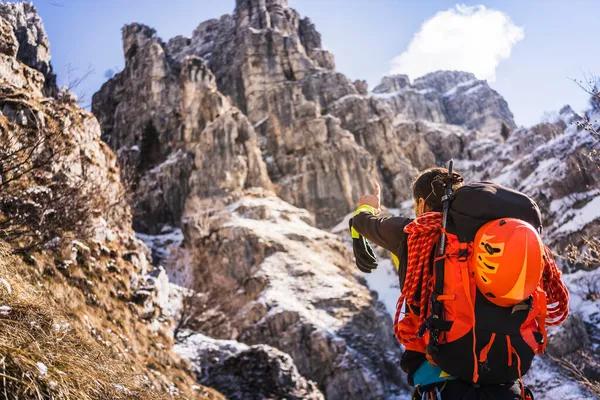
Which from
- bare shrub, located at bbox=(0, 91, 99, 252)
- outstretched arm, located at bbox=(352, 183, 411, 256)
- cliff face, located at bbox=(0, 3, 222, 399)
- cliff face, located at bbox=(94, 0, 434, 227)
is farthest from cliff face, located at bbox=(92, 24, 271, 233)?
outstretched arm, located at bbox=(352, 183, 411, 256)

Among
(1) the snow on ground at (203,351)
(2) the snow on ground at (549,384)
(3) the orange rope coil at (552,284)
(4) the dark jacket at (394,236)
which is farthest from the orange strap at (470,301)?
(2) the snow on ground at (549,384)

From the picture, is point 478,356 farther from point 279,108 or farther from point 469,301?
point 279,108

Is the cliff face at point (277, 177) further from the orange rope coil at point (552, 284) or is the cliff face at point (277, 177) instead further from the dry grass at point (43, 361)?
the dry grass at point (43, 361)

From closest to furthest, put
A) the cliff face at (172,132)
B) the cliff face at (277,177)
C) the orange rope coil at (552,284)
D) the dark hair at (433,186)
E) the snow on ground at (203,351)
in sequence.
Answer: the orange rope coil at (552,284) → the dark hair at (433,186) → the snow on ground at (203,351) → the cliff face at (277,177) → the cliff face at (172,132)

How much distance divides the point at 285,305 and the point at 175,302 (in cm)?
967

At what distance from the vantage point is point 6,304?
2.48m

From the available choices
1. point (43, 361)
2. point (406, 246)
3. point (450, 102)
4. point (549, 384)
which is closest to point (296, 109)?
point (549, 384)

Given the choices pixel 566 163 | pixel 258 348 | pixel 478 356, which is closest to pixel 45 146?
pixel 478 356

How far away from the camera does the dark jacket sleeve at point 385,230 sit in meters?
2.41

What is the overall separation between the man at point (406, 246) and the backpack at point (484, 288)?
7 centimetres

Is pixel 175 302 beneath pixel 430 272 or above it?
above

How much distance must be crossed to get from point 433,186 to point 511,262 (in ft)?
2.48

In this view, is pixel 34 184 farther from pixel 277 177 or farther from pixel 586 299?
pixel 277 177

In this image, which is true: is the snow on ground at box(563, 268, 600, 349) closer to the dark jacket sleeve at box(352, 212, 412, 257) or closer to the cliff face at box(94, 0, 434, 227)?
the dark jacket sleeve at box(352, 212, 412, 257)
